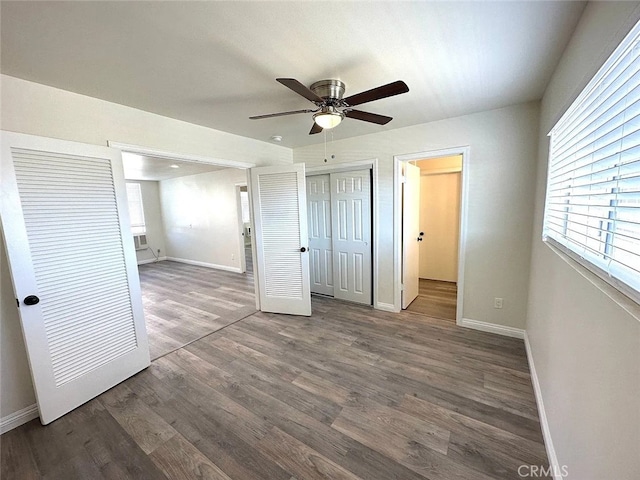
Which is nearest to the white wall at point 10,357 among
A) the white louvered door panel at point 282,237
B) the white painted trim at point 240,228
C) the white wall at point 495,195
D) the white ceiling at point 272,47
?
the white ceiling at point 272,47

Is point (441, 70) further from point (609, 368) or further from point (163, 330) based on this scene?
point (163, 330)

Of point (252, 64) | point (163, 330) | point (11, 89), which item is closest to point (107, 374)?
point (163, 330)

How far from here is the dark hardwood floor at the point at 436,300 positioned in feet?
11.2

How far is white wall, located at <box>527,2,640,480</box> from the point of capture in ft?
2.45

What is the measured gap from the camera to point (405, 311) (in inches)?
138

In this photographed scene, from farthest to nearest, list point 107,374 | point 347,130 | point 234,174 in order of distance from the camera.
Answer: point 234,174 < point 347,130 < point 107,374

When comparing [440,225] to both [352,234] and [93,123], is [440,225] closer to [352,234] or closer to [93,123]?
[352,234]

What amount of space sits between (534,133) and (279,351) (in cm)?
334

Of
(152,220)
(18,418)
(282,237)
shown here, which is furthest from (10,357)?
(152,220)

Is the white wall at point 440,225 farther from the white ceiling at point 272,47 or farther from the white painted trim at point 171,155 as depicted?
the white painted trim at point 171,155

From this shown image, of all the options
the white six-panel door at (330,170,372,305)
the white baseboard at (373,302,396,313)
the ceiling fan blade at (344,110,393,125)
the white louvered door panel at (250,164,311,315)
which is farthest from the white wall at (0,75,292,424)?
the white baseboard at (373,302,396,313)

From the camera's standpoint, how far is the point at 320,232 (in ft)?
13.6

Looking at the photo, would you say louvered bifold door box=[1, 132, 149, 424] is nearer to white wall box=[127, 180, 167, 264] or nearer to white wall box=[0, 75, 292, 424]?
white wall box=[0, 75, 292, 424]

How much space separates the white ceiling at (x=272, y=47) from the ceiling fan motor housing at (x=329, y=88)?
5 centimetres
